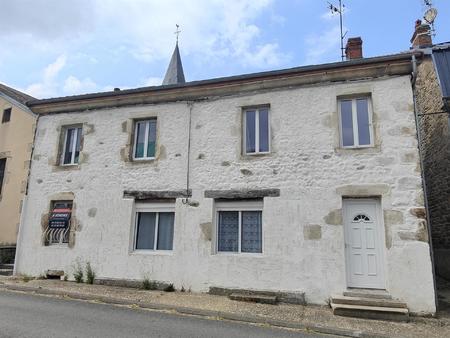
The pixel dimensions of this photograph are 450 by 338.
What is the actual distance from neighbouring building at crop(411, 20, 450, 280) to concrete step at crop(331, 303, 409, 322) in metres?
4.53

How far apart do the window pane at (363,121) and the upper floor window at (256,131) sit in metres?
2.21

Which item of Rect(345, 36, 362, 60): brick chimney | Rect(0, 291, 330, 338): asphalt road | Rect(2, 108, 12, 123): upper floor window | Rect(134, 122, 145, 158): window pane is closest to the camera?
Rect(0, 291, 330, 338): asphalt road

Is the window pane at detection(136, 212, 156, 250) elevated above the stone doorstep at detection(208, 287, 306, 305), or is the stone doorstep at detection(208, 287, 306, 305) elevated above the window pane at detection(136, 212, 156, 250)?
the window pane at detection(136, 212, 156, 250)

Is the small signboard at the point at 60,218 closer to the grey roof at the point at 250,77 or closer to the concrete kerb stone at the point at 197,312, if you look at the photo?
the concrete kerb stone at the point at 197,312

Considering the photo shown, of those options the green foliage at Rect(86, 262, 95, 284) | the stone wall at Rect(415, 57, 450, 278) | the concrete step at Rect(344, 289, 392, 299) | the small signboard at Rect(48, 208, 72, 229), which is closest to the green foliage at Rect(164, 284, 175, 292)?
the green foliage at Rect(86, 262, 95, 284)

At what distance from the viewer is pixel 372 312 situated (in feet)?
A: 21.4

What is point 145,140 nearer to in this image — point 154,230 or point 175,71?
point 154,230

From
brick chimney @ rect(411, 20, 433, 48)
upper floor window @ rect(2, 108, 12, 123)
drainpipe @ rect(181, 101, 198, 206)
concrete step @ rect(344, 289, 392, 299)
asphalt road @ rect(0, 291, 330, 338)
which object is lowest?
asphalt road @ rect(0, 291, 330, 338)

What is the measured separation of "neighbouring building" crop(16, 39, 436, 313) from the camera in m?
7.53

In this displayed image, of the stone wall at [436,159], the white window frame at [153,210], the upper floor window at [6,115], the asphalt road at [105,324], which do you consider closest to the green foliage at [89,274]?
the white window frame at [153,210]

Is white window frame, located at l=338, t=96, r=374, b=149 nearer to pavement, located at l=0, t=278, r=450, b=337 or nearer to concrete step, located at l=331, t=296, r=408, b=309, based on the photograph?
concrete step, located at l=331, t=296, r=408, b=309

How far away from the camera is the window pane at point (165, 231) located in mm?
9062

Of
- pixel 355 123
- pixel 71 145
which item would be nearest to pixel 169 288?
pixel 71 145

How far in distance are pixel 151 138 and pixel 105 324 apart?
5416mm
